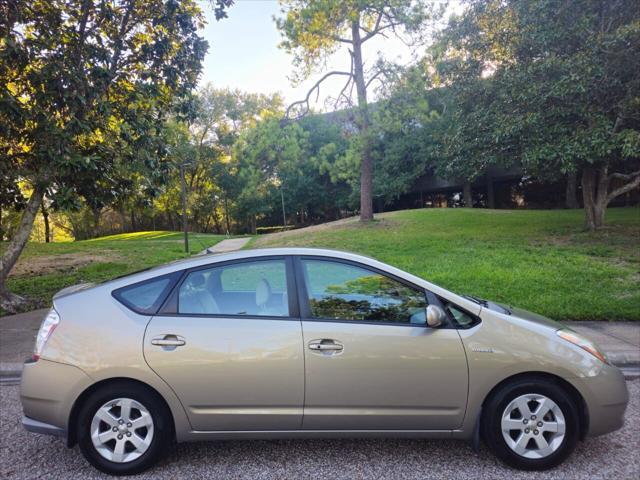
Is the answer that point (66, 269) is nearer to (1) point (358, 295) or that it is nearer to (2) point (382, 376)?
(1) point (358, 295)

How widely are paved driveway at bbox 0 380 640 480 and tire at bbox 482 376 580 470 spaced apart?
125mm

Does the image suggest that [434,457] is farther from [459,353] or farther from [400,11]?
[400,11]

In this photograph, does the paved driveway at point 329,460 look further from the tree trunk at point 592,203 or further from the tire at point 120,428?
the tree trunk at point 592,203

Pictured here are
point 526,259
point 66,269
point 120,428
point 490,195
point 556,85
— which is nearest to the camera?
point 120,428

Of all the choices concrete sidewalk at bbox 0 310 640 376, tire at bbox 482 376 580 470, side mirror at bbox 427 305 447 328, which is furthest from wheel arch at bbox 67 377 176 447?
concrete sidewalk at bbox 0 310 640 376

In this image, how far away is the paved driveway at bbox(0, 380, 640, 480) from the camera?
9.48ft

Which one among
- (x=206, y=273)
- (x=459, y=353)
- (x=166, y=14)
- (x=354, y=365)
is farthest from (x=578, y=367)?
(x=166, y=14)

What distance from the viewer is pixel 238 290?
3.22 meters

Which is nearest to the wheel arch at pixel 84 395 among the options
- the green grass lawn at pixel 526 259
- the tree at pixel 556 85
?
the green grass lawn at pixel 526 259

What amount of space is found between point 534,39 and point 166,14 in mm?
10230

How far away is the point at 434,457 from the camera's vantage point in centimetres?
309

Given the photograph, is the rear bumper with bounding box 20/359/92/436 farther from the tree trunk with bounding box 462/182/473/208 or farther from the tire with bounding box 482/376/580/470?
the tree trunk with bounding box 462/182/473/208

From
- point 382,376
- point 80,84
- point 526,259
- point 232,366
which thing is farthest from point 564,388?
point 526,259

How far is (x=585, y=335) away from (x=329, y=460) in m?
4.50
